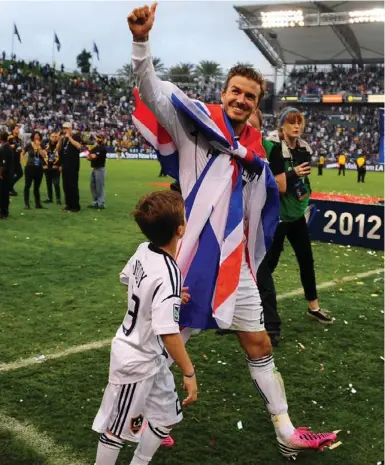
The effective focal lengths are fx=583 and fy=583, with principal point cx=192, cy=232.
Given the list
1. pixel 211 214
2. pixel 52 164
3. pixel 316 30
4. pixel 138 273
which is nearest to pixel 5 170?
pixel 52 164

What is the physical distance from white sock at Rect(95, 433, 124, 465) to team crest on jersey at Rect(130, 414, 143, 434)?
0.26 feet

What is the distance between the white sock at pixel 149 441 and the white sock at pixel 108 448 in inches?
4.9

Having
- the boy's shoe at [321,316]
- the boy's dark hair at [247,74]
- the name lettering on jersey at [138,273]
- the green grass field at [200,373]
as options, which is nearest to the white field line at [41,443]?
the green grass field at [200,373]

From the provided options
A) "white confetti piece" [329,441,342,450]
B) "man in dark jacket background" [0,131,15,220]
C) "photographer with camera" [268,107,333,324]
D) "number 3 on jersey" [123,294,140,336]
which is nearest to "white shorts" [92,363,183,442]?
"number 3 on jersey" [123,294,140,336]

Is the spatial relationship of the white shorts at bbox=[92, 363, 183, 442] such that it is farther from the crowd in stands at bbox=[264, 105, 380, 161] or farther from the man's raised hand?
the crowd in stands at bbox=[264, 105, 380, 161]

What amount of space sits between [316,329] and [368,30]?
5562 centimetres

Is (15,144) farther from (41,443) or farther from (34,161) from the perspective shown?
(41,443)

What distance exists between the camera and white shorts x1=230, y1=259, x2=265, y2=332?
3.05 m

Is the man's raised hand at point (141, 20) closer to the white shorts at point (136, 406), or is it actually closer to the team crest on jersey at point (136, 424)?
the white shorts at point (136, 406)

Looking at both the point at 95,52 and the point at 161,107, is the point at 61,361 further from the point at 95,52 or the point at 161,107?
the point at 95,52

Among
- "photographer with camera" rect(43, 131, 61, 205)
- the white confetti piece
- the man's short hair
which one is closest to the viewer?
the white confetti piece

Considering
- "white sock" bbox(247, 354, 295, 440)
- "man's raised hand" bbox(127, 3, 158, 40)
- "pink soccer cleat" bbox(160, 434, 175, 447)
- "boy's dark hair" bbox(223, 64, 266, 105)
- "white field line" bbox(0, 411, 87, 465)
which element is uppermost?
"man's raised hand" bbox(127, 3, 158, 40)

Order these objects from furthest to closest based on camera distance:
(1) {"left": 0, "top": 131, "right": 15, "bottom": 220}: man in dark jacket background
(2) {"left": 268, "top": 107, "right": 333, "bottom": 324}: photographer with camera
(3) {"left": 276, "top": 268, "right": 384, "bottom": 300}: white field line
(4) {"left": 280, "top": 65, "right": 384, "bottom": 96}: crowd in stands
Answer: (4) {"left": 280, "top": 65, "right": 384, "bottom": 96}: crowd in stands → (1) {"left": 0, "top": 131, "right": 15, "bottom": 220}: man in dark jacket background → (3) {"left": 276, "top": 268, "right": 384, "bottom": 300}: white field line → (2) {"left": 268, "top": 107, "right": 333, "bottom": 324}: photographer with camera

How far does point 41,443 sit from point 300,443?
55.6 inches
